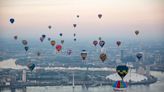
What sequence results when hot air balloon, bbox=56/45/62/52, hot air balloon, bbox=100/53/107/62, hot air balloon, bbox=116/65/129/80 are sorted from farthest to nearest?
1. hot air balloon, bbox=56/45/62/52
2. hot air balloon, bbox=100/53/107/62
3. hot air balloon, bbox=116/65/129/80

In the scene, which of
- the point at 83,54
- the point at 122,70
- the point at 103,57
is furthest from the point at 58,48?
the point at 122,70

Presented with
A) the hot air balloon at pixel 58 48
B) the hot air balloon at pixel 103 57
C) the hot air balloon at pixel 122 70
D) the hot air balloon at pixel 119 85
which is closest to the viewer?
the hot air balloon at pixel 119 85

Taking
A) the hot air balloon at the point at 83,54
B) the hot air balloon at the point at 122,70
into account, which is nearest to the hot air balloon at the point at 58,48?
the hot air balloon at the point at 83,54


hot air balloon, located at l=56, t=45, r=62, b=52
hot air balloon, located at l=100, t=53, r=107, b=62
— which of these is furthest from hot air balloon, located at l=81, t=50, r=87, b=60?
hot air balloon, located at l=56, t=45, r=62, b=52

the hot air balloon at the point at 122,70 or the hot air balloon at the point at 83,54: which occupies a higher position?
the hot air balloon at the point at 83,54

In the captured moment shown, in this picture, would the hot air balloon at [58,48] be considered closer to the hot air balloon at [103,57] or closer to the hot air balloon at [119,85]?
the hot air balloon at [103,57]

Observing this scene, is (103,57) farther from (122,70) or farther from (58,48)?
(58,48)

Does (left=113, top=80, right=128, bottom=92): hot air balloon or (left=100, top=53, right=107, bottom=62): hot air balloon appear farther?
(left=100, top=53, right=107, bottom=62): hot air balloon

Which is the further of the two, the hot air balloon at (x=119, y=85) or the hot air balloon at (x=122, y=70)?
the hot air balloon at (x=122, y=70)

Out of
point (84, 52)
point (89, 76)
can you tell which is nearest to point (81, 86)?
point (89, 76)

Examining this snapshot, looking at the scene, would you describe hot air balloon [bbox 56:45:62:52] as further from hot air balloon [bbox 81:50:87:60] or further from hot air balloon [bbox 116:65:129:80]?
hot air balloon [bbox 116:65:129:80]

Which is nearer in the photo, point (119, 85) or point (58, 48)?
point (119, 85)
